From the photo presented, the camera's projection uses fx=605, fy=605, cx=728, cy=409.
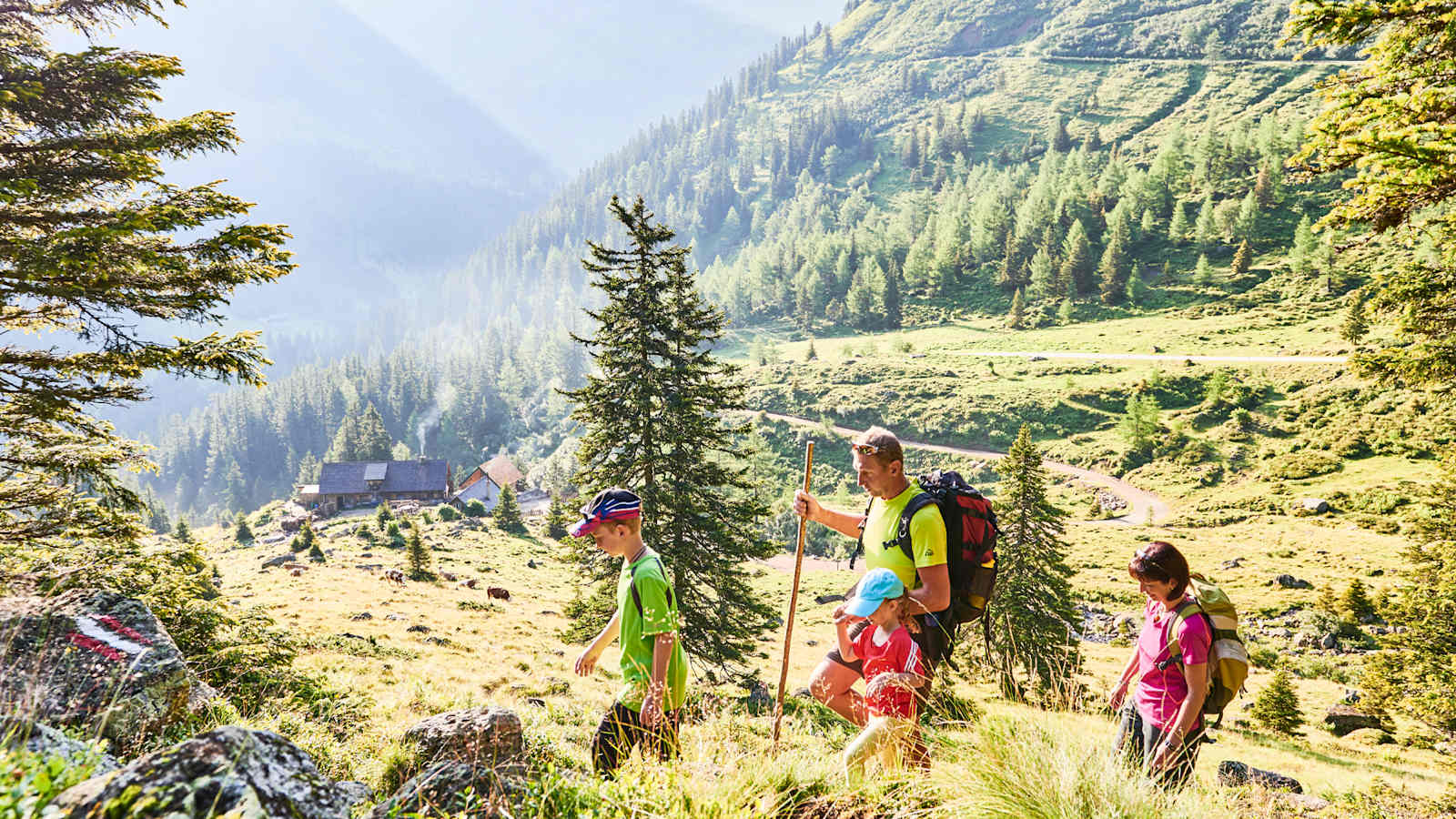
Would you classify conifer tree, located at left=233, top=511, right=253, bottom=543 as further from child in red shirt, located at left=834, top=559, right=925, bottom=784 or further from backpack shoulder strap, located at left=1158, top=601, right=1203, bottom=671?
backpack shoulder strap, located at left=1158, top=601, right=1203, bottom=671

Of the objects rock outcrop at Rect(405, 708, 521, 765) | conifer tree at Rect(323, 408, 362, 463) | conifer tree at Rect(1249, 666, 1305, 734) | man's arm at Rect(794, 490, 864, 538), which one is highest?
man's arm at Rect(794, 490, 864, 538)

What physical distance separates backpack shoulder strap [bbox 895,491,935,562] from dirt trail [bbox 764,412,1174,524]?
120ft

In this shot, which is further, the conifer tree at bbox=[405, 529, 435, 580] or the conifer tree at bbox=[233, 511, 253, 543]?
the conifer tree at bbox=[233, 511, 253, 543]

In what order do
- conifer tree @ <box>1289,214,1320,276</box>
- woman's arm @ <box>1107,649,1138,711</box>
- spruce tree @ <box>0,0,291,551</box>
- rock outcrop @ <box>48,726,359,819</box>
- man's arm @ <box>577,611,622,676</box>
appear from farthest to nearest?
conifer tree @ <box>1289,214,1320,276</box>
spruce tree @ <box>0,0,291,551</box>
woman's arm @ <box>1107,649,1138,711</box>
man's arm @ <box>577,611,622,676</box>
rock outcrop @ <box>48,726,359,819</box>

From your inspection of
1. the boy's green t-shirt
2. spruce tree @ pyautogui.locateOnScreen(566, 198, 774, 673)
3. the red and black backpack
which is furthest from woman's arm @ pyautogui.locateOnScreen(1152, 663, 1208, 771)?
spruce tree @ pyautogui.locateOnScreen(566, 198, 774, 673)

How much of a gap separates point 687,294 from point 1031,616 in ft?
42.7

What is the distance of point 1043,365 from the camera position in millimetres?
79188

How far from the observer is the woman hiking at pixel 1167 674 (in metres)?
3.79

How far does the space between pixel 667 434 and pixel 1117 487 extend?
56.9 meters

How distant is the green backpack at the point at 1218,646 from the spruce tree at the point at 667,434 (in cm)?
1013

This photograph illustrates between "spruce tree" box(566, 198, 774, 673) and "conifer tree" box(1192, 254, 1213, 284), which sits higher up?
"conifer tree" box(1192, 254, 1213, 284)

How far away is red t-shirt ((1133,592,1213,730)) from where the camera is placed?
387 cm

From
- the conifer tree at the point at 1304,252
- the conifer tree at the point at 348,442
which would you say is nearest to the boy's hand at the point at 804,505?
the conifer tree at the point at 348,442

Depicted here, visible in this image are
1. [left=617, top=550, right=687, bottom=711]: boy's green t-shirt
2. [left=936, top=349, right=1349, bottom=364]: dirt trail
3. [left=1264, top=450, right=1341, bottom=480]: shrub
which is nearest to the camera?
[left=617, top=550, right=687, bottom=711]: boy's green t-shirt
